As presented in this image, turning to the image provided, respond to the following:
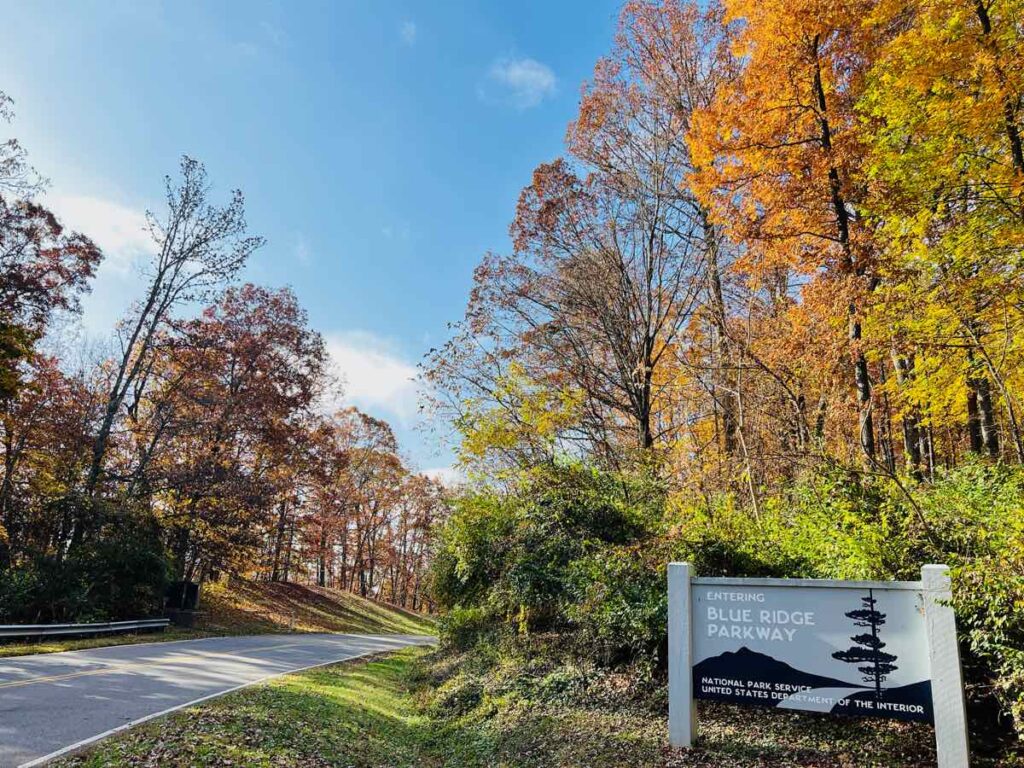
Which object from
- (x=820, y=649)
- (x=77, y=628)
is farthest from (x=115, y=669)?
(x=820, y=649)

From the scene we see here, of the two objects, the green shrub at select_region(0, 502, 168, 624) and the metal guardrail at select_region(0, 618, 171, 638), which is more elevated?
the green shrub at select_region(0, 502, 168, 624)

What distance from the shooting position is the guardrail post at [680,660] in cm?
646

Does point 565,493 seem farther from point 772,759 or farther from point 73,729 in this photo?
point 73,729

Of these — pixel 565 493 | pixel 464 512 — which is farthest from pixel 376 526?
pixel 565 493

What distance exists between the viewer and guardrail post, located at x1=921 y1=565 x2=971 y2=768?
5.18 m

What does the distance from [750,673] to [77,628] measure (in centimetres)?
1811

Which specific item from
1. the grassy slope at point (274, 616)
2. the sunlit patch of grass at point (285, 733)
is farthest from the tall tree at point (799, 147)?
the grassy slope at point (274, 616)

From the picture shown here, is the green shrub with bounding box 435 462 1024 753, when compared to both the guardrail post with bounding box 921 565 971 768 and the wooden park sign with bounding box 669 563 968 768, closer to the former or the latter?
the guardrail post with bounding box 921 565 971 768

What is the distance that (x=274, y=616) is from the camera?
96.4 ft

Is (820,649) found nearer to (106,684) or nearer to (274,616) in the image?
(106,684)

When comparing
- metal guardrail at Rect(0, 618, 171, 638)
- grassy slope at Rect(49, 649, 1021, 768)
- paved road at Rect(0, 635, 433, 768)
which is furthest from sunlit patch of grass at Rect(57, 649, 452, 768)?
metal guardrail at Rect(0, 618, 171, 638)

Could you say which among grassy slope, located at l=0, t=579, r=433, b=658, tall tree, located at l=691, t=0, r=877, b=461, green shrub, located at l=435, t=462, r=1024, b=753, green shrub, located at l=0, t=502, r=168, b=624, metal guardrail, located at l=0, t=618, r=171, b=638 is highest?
tall tree, located at l=691, t=0, r=877, b=461

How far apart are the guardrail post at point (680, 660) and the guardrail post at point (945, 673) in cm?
221

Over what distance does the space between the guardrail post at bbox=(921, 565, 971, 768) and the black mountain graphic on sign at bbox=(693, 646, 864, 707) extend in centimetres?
77
